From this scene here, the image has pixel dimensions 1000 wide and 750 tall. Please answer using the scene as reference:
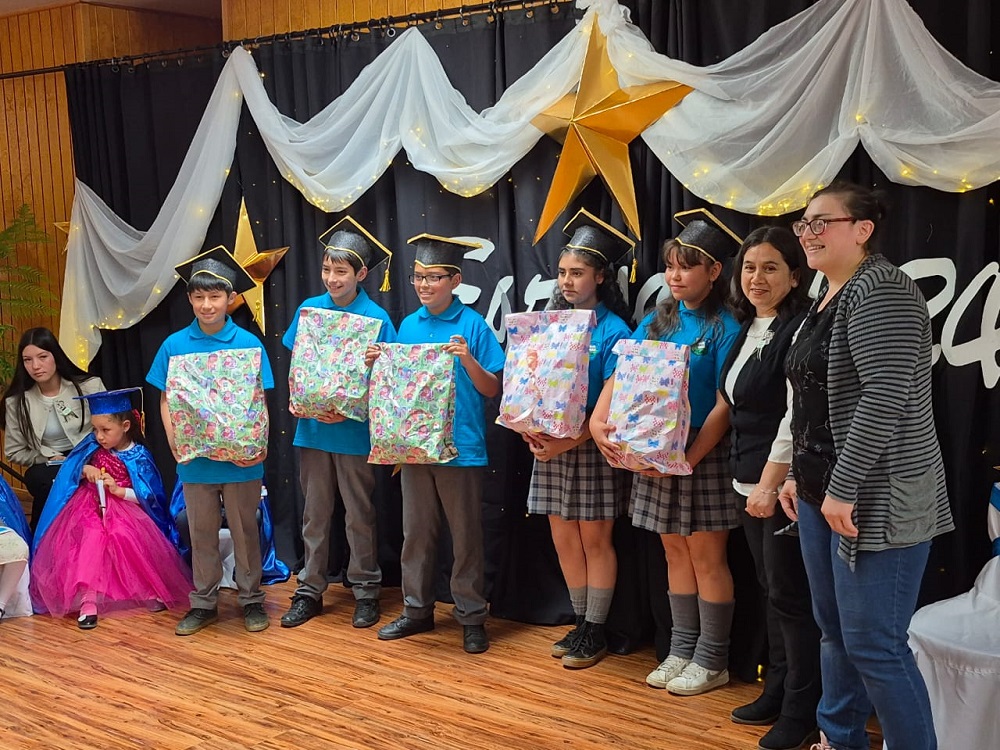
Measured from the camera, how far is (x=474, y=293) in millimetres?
4223

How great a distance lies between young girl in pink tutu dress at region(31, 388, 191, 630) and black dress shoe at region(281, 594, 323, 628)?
1.74 feet

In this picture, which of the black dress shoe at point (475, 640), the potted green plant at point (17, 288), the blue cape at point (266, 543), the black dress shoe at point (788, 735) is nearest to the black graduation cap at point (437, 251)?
the black dress shoe at point (475, 640)

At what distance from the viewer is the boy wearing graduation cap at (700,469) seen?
337cm

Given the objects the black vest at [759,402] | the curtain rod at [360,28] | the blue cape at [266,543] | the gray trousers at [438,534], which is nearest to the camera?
the black vest at [759,402]

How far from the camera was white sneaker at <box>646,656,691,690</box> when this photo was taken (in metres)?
→ 3.47

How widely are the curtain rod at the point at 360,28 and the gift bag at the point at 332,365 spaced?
1206 millimetres

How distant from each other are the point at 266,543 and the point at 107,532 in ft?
2.24

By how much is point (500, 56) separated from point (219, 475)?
186 centimetres

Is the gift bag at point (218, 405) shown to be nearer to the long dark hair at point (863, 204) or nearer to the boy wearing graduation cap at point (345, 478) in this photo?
the boy wearing graduation cap at point (345, 478)

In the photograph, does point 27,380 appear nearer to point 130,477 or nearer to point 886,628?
point 130,477

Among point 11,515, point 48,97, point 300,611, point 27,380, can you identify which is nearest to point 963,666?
point 300,611

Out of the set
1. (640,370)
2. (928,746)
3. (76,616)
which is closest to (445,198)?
(640,370)

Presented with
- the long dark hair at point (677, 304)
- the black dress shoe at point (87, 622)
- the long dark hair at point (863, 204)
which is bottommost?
the black dress shoe at point (87, 622)

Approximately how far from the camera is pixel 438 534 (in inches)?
158
